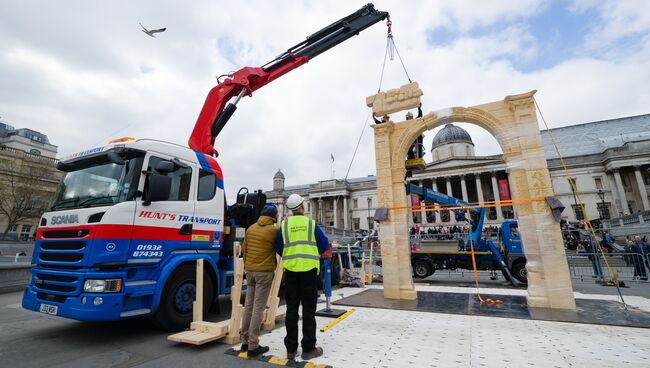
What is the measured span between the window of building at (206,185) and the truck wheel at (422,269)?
10216 millimetres

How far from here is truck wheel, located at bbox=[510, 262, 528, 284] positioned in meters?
10.7

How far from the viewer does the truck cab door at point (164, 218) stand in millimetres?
4590

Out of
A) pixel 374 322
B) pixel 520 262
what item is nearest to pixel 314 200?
pixel 520 262

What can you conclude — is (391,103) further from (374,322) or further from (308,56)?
(374,322)

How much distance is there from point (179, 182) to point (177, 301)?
2278 mm

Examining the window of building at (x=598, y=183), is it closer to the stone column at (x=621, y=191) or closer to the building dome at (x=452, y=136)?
the stone column at (x=621, y=191)

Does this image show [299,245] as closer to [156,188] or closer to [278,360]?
[278,360]

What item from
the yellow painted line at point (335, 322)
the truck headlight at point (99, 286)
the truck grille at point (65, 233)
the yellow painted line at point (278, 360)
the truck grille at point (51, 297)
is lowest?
the yellow painted line at point (335, 322)

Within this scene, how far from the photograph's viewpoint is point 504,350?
3738 mm

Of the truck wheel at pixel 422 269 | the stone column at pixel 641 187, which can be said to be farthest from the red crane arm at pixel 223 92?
the stone column at pixel 641 187

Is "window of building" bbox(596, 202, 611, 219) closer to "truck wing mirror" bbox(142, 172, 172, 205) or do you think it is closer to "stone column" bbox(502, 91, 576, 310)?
"stone column" bbox(502, 91, 576, 310)

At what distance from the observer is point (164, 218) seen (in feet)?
16.3

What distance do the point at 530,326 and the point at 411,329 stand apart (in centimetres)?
218

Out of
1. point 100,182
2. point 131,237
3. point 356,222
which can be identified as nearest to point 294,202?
point 131,237
